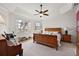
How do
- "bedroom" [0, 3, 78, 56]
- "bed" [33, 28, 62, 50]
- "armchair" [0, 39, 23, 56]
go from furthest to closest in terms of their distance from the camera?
"bed" [33, 28, 62, 50] → "bedroom" [0, 3, 78, 56] → "armchair" [0, 39, 23, 56]

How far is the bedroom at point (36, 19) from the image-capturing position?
2.05 metres

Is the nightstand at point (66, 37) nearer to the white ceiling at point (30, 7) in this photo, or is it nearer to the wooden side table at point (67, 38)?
the wooden side table at point (67, 38)

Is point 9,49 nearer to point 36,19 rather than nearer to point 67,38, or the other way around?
point 36,19

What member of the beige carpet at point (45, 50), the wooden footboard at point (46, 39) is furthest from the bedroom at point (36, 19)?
the wooden footboard at point (46, 39)

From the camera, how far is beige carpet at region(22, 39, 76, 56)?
6.76 ft

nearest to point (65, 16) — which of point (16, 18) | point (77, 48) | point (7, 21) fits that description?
point (77, 48)

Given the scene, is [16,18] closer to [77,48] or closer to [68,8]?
[68,8]

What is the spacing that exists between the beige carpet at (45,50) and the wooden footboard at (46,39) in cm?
13

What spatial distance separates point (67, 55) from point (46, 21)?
0.78m

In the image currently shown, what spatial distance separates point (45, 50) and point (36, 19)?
2.12ft

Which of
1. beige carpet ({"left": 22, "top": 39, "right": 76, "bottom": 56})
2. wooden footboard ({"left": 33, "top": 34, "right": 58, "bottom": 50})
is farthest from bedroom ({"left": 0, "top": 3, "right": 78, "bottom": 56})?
wooden footboard ({"left": 33, "top": 34, "right": 58, "bottom": 50})

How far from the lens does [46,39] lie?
2436 mm

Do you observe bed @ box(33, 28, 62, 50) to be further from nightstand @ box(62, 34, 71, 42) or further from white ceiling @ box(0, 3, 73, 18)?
white ceiling @ box(0, 3, 73, 18)

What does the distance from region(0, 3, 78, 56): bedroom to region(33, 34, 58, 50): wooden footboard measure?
0.38ft
